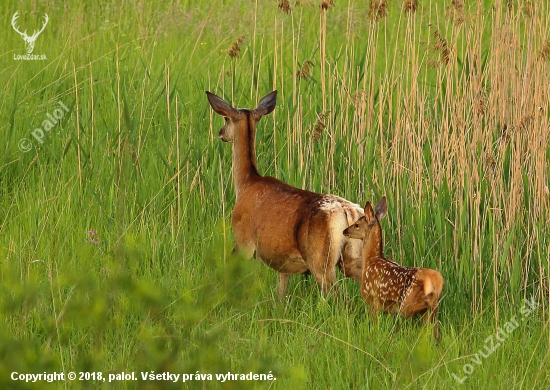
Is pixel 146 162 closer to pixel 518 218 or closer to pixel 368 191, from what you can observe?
pixel 368 191

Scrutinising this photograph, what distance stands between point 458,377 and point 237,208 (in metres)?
1.61

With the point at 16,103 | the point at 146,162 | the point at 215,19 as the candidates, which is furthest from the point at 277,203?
the point at 215,19

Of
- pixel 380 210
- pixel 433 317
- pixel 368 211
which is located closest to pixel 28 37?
pixel 380 210

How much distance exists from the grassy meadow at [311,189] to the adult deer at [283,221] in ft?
0.48

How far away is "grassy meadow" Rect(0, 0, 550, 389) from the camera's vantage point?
146 inches

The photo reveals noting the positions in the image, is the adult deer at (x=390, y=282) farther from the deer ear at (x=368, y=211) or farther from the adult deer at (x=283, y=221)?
the adult deer at (x=283, y=221)

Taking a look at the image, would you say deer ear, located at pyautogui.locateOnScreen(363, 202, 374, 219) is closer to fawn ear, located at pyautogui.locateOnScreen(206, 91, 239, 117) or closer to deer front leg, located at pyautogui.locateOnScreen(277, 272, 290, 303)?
deer front leg, located at pyautogui.locateOnScreen(277, 272, 290, 303)

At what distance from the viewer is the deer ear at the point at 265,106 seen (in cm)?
502

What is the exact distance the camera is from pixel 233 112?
495 centimetres

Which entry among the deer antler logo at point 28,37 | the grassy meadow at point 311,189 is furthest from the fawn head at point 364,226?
the deer antler logo at point 28,37

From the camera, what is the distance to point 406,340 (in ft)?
13.6

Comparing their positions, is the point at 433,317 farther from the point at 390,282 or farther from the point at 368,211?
the point at 368,211

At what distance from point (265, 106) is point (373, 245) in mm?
1120

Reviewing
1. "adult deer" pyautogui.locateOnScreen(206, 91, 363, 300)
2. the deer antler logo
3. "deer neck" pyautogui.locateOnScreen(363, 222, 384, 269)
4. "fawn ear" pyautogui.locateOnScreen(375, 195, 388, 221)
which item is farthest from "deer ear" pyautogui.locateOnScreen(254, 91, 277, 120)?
the deer antler logo
